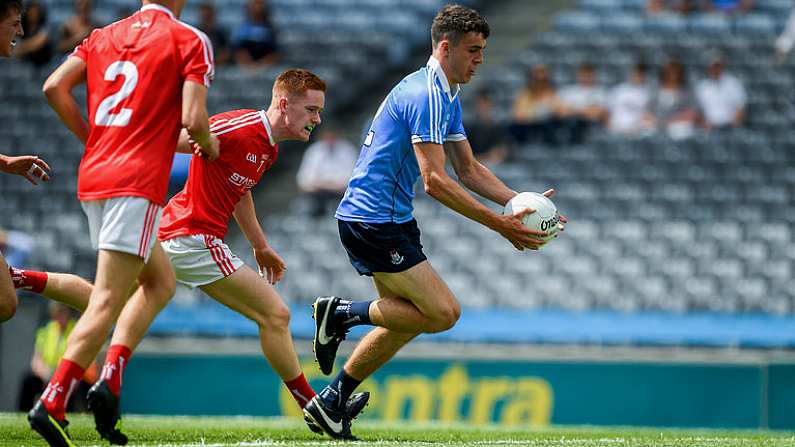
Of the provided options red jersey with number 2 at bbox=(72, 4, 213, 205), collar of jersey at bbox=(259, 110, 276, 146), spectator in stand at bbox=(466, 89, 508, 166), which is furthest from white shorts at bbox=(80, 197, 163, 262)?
spectator in stand at bbox=(466, 89, 508, 166)

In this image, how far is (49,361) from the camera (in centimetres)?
1320

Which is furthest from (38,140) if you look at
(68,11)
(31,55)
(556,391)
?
(556,391)

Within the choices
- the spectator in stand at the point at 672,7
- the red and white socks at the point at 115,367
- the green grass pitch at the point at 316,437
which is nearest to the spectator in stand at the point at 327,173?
the spectator in stand at the point at 672,7

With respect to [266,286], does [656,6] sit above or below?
above

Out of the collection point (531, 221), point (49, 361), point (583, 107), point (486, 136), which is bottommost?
point (49, 361)

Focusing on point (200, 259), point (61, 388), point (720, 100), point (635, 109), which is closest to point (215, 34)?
point (635, 109)

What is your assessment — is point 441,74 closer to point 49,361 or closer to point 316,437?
point 316,437

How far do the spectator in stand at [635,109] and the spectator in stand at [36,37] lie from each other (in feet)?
27.1

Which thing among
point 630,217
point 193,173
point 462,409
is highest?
point 193,173

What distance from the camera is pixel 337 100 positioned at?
1880 centimetres

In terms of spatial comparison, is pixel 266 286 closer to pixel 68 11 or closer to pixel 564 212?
pixel 564 212

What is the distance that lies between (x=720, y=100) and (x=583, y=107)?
5.78 feet

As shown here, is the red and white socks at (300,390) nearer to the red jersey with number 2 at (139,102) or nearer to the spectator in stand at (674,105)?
the red jersey with number 2 at (139,102)

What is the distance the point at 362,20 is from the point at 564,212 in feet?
18.8
